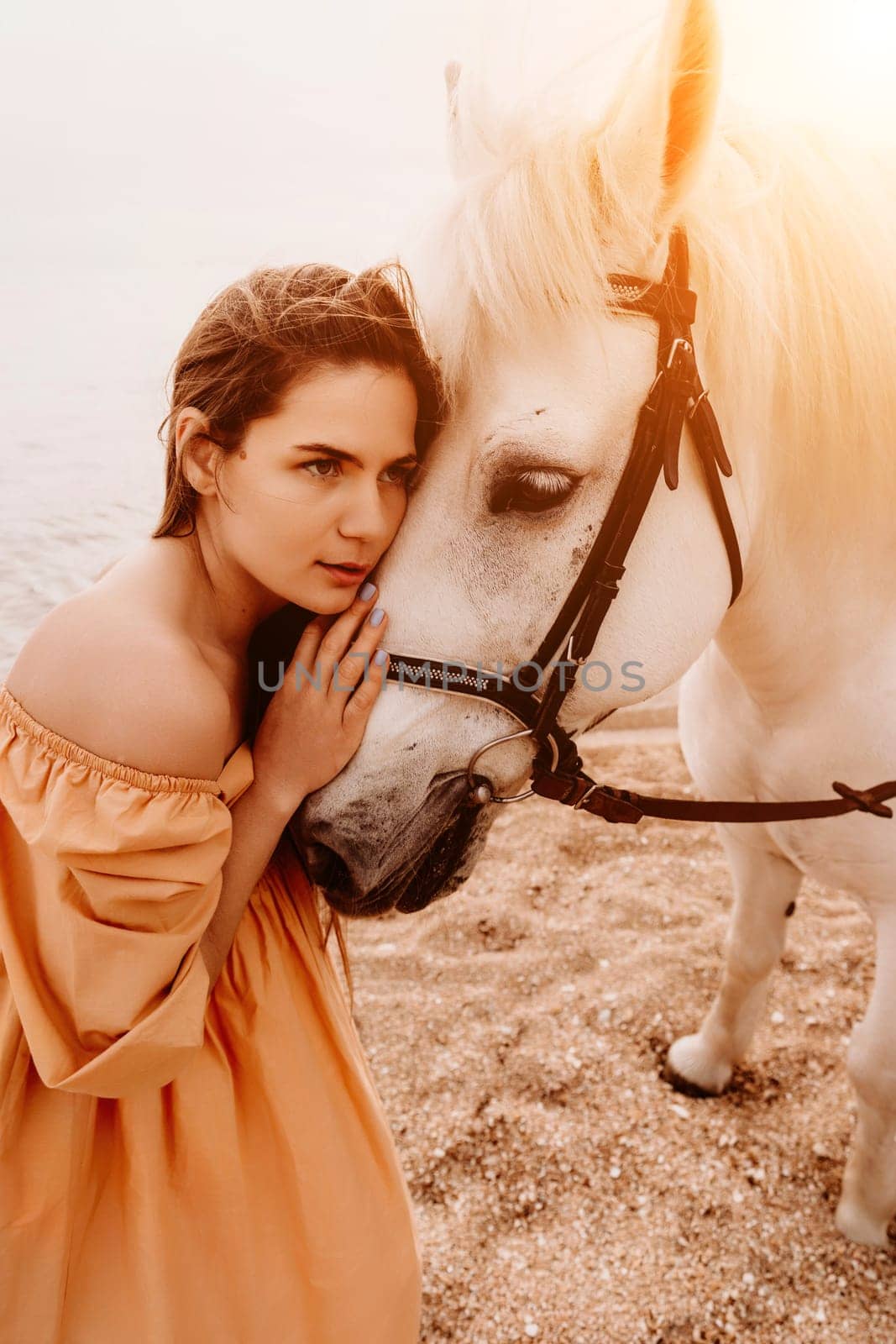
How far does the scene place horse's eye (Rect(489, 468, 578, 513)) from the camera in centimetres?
102

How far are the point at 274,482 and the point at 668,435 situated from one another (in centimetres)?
48

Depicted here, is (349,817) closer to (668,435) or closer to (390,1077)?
(668,435)

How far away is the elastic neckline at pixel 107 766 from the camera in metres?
0.88

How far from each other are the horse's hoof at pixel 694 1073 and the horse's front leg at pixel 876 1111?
1.03 ft

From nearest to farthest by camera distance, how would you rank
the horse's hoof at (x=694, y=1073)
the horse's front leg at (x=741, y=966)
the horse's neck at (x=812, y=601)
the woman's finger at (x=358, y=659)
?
the woman's finger at (x=358, y=659) < the horse's neck at (x=812, y=601) < the horse's front leg at (x=741, y=966) < the horse's hoof at (x=694, y=1073)

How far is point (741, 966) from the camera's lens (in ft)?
6.36

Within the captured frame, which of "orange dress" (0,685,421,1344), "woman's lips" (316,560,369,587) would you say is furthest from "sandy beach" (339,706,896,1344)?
"woman's lips" (316,560,369,587)

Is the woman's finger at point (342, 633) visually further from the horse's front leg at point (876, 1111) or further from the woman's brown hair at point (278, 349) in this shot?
the horse's front leg at point (876, 1111)

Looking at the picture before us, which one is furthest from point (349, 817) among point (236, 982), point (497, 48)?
point (497, 48)

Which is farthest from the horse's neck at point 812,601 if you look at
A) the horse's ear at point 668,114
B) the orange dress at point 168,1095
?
the orange dress at point 168,1095

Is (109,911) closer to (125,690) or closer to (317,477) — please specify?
(125,690)

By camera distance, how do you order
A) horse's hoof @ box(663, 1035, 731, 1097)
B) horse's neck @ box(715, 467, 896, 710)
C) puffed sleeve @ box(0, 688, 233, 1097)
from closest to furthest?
1. puffed sleeve @ box(0, 688, 233, 1097)
2. horse's neck @ box(715, 467, 896, 710)
3. horse's hoof @ box(663, 1035, 731, 1097)

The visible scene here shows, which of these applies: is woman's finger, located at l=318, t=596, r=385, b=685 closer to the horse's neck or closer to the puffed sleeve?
the puffed sleeve

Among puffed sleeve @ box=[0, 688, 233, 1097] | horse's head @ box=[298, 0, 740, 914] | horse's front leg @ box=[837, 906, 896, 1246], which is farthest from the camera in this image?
horse's front leg @ box=[837, 906, 896, 1246]
